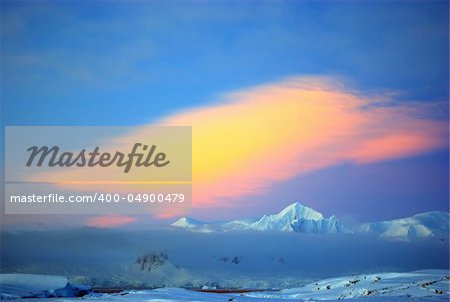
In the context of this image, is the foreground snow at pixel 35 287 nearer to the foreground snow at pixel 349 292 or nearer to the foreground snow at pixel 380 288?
the foreground snow at pixel 349 292

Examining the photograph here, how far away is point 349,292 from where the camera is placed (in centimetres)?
2422

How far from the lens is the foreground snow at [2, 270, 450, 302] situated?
20516 mm

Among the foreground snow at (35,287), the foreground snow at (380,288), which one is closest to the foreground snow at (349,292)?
the foreground snow at (380,288)

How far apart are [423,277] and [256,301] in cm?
943

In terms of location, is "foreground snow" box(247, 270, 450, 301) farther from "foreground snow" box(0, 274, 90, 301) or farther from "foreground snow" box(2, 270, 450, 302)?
"foreground snow" box(0, 274, 90, 301)

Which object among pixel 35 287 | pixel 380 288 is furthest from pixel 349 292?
pixel 35 287

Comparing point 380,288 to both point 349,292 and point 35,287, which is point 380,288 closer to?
point 349,292

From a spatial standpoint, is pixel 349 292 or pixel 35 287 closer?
pixel 349 292

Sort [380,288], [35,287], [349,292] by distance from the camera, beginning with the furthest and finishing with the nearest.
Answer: [35,287]
[349,292]
[380,288]

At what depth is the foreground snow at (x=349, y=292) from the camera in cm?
2052

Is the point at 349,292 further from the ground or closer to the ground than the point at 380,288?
closer to the ground

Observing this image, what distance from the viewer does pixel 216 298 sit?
2089 centimetres

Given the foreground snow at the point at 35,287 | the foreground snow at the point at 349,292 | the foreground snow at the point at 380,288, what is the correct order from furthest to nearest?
the foreground snow at the point at 35,287, the foreground snow at the point at 380,288, the foreground snow at the point at 349,292

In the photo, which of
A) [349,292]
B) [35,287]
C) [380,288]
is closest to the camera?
[380,288]
